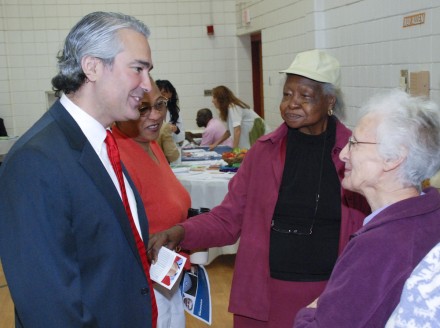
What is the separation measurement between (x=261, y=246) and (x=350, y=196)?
1.31 feet

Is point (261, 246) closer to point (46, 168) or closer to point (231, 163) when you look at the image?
point (46, 168)

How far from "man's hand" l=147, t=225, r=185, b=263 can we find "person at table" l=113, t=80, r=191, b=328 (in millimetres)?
60

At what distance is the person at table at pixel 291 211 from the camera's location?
2.24 metres

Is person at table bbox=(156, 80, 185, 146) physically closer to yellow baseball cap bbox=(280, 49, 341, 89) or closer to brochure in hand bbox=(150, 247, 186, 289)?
yellow baseball cap bbox=(280, 49, 341, 89)

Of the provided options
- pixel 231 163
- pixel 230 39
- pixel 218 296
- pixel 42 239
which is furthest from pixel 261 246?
pixel 230 39

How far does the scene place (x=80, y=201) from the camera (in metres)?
1.49

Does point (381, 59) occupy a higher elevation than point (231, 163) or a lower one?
higher

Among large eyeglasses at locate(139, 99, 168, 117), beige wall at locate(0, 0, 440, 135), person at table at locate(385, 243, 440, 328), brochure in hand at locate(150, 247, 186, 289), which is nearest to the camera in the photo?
person at table at locate(385, 243, 440, 328)

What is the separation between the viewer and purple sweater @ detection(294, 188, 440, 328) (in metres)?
1.34

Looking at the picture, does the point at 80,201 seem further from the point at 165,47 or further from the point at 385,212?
the point at 165,47

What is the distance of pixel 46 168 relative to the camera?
1.43 meters

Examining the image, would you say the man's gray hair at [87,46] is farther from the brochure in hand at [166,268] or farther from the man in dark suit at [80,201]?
the brochure in hand at [166,268]

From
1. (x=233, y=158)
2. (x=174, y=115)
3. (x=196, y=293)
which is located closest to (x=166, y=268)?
(x=196, y=293)

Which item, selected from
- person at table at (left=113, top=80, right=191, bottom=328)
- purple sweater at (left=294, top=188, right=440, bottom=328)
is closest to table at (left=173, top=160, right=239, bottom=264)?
person at table at (left=113, top=80, right=191, bottom=328)
